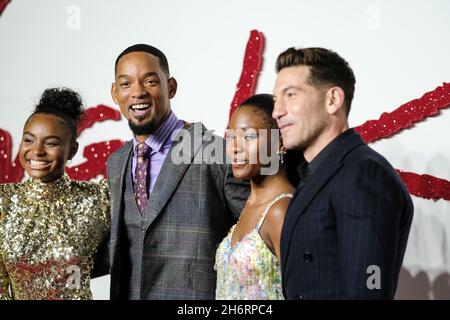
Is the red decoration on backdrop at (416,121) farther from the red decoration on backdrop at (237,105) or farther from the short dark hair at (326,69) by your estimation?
the short dark hair at (326,69)

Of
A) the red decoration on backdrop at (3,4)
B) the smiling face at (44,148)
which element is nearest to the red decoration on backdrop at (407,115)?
the smiling face at (44,148)

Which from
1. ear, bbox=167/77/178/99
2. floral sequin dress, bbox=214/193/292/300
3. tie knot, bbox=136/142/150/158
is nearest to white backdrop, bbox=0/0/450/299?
ear, bbox=167/77/178/99

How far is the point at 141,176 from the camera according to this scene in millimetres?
2160

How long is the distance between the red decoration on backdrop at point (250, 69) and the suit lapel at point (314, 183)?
4.23 feet

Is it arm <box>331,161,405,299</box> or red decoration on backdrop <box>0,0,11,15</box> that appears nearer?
arm <box>331,161,405,299</box>

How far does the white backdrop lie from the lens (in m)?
2.68

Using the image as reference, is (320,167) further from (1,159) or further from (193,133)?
(1,159)

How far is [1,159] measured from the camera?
3.14m

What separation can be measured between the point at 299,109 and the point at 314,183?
0.63 ft

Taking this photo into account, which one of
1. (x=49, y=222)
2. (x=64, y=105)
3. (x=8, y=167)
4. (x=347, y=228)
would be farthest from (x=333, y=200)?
(x=8, y=167)

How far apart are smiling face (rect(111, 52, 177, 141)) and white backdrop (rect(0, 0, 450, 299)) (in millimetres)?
726

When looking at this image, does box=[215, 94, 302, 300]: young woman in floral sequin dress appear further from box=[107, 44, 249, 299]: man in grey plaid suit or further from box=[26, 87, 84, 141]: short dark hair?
box=[26, 87, 84, 141]: short dark hair
